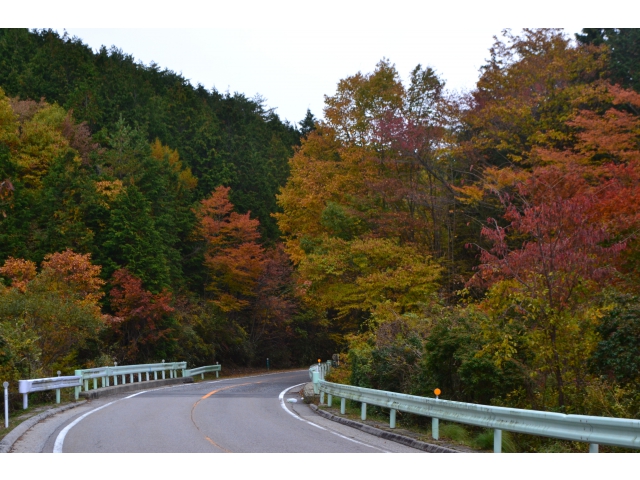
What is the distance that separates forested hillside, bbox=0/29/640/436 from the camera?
42.8ft

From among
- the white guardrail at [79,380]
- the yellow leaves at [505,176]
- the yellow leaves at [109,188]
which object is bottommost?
the white guardrail at [79,380]

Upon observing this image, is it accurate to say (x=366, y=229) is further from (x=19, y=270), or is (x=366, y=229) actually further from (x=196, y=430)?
(x=196, y=430)

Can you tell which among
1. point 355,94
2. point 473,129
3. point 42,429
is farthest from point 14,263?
point 473,129

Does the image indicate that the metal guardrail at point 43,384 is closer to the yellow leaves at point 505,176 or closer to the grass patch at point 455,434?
the grass patch at point 455,434

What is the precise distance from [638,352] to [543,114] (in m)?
18.0

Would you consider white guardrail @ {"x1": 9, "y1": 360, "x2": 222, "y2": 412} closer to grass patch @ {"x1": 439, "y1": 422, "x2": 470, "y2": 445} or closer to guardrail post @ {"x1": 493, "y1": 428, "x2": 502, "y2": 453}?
grass patch @ {"x1": 439, "y1": 422, "x2": 470, "y2": 445}

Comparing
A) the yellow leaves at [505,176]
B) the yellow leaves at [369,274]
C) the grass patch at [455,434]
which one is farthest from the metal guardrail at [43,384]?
the yellow leaves at [505,176]

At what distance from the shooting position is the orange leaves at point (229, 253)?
46.7m

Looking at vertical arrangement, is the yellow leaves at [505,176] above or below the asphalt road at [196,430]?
above

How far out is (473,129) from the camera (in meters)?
31.4

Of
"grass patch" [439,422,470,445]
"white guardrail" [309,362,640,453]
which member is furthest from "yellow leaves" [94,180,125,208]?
"grass patch" [439,422,470,445]

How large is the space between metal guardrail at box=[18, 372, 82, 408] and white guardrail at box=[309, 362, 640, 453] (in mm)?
8836

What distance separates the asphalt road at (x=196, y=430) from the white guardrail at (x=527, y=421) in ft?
3.13

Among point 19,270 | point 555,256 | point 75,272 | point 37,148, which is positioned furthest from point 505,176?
point 37,148
